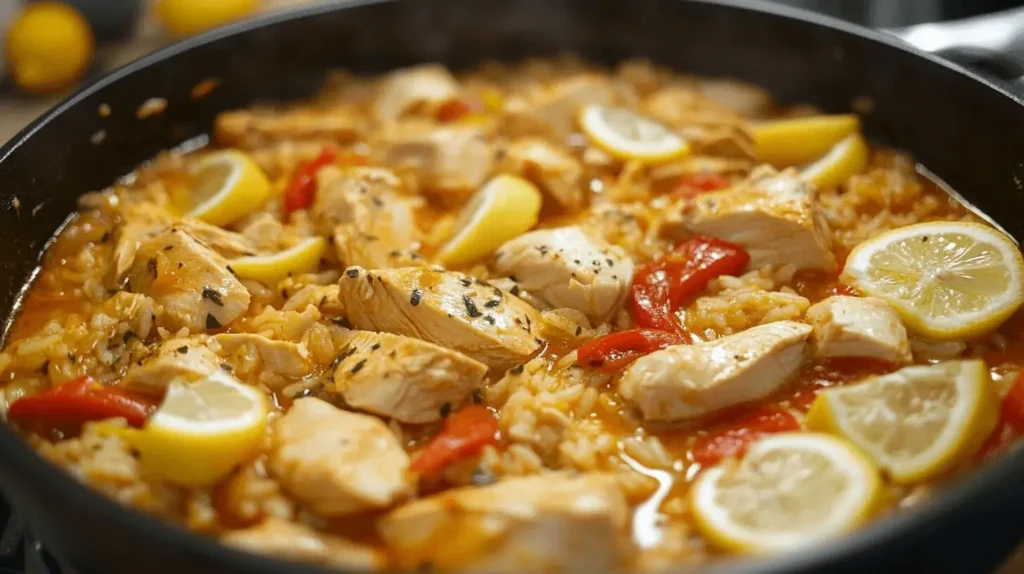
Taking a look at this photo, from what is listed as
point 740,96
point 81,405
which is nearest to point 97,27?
point 81,405

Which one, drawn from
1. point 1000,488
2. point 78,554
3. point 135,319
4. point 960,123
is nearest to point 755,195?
point 960,123

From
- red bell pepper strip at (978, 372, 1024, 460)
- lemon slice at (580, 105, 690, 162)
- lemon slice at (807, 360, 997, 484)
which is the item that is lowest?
red bell pepper strip at (978, 372, 1024, 460)

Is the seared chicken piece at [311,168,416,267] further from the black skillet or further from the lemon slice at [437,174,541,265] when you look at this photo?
the black skillet

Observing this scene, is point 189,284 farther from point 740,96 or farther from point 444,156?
point 740,96

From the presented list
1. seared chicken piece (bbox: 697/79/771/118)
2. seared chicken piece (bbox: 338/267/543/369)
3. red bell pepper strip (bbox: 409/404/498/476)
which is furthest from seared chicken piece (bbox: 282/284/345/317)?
seared chicken piece (bbox: 697/79/771/118)

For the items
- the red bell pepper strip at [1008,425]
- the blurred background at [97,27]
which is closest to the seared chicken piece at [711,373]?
the red bell pepper strip at [1008,425]

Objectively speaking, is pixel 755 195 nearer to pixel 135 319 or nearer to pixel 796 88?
pixel 796 88
